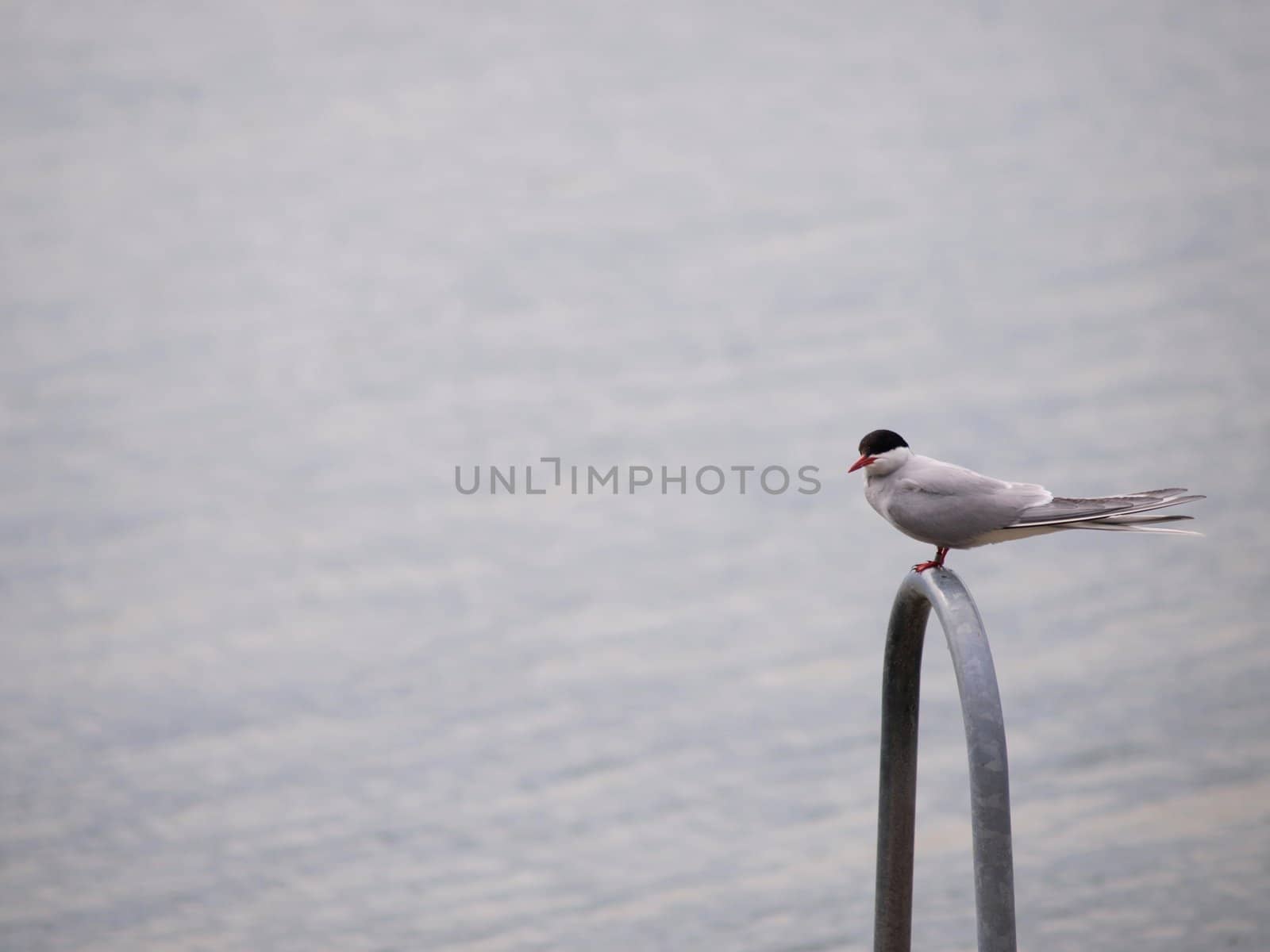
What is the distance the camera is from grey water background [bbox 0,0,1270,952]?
698 centimetres

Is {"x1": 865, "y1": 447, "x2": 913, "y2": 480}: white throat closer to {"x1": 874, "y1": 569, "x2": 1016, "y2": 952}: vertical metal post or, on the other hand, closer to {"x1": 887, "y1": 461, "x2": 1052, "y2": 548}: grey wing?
{"x1": 887, "y1": 461, "x2": 1052, "y2": 548}: grey wing

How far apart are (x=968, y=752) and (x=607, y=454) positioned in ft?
24.2

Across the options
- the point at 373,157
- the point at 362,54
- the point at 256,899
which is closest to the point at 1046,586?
the point at 256,899

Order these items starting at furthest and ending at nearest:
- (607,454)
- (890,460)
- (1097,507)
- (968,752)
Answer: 1. (607,454)
2. (890,460)
3. (1097,507)
4. (968,752)

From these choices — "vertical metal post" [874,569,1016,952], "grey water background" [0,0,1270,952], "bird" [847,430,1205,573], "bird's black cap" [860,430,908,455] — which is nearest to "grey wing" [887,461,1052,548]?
"bird" [847,430,1205,573]

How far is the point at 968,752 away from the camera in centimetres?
269

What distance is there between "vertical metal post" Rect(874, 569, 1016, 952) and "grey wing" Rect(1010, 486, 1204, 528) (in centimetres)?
29

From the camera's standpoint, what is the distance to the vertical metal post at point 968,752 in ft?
8.20

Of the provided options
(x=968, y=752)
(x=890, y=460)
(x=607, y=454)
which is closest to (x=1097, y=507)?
(x=968, y=752)

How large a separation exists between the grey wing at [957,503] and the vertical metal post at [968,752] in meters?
0.40

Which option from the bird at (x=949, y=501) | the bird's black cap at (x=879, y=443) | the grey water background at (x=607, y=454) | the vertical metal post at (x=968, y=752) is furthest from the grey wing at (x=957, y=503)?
the grey water background at (x=607, y=454)

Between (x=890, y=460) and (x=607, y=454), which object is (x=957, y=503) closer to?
(x=890, y=460)

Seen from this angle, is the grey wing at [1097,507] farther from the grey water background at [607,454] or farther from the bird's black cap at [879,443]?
the grey water background at [607,454]

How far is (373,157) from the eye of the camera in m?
14.5
